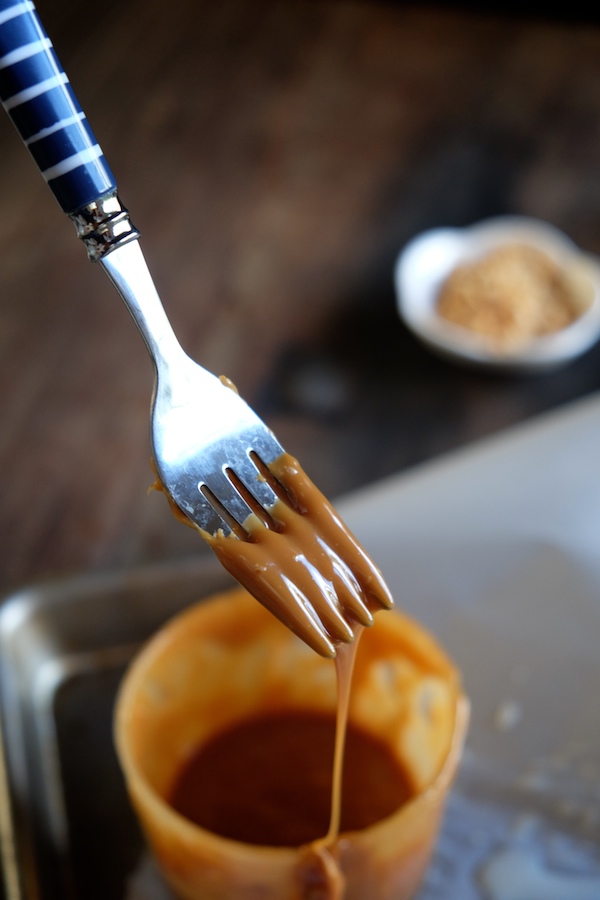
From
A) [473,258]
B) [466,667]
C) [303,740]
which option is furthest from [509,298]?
[303,740]

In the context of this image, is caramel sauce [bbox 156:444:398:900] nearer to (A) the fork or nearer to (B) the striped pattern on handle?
(A) the fork

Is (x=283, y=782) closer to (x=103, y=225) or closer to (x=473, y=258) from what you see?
(x=103, y=225)

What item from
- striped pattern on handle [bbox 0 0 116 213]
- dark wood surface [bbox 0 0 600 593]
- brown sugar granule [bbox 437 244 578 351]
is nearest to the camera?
striped pattern on handle [bbox 0 0 116 213]

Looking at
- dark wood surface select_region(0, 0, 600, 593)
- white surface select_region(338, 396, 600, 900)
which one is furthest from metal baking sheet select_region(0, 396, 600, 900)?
dark wood surface select_region(0, 0, 600, 593)

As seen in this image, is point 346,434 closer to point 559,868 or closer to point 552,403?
point 552,403

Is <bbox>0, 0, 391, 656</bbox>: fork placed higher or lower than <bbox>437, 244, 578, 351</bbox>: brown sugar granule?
higher

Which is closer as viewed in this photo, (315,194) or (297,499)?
(297,499)

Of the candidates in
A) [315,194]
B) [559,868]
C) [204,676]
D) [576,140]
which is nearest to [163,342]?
[204,676]
